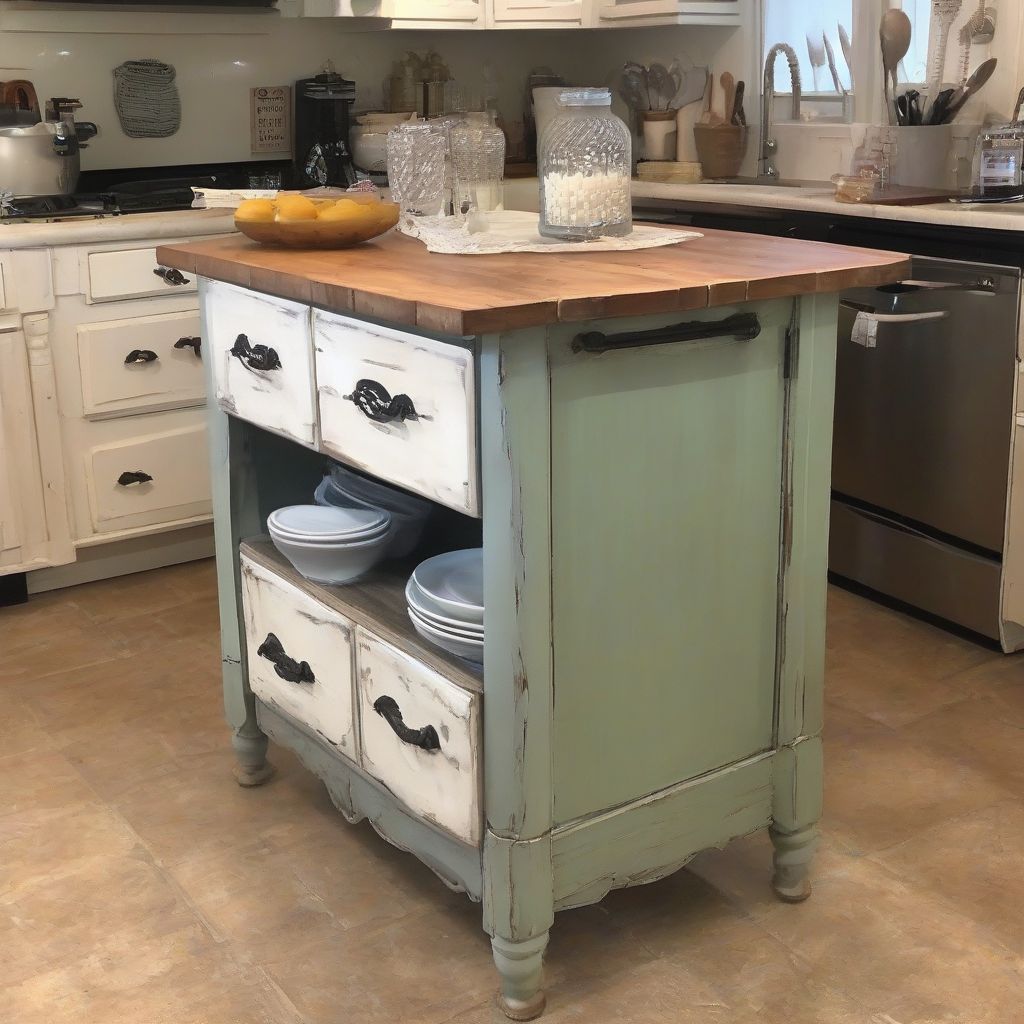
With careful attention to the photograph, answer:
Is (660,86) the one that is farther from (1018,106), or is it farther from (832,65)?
(1018,106)

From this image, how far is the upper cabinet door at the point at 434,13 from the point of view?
3793 millimetres

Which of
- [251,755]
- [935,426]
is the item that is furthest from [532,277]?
[935,426]

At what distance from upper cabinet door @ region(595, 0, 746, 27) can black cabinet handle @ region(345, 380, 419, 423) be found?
8.36 feet

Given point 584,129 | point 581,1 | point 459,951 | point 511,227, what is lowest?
point 459,951

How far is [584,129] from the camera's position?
1908mm

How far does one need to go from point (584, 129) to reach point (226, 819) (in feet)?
4.19

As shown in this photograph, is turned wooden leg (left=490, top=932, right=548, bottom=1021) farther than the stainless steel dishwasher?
No

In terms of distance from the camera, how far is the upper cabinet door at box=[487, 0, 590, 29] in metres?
3.98

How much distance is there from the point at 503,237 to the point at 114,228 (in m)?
1.42

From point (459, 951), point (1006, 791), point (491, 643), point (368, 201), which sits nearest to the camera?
point (491, 643)

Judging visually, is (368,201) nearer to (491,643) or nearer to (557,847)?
(491,643)

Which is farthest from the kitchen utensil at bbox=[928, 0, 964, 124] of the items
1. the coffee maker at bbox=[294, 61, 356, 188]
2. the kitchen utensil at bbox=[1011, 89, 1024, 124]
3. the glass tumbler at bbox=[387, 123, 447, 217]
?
the coffee maker at bbox=[294, 61, 356, 188]

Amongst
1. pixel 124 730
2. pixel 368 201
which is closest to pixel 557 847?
pixel 368 201

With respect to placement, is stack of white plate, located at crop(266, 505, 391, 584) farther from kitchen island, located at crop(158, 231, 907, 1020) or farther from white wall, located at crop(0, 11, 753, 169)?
white wall, located at crop(0, 11, 753, 169)
